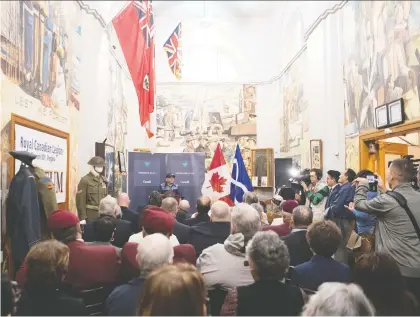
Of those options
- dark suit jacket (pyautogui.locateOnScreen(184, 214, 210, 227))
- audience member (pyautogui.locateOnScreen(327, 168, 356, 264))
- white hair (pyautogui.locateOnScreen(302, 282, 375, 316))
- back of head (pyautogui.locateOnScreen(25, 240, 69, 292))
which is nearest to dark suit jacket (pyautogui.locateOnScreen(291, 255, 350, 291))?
white hair (pyautogui.locateOnScreen(302, 282, 375, 316))

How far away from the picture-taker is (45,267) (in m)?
2.67

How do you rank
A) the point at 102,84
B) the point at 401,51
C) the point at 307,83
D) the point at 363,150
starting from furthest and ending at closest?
the point at 307,83, the point at 102,84, the point at 363,150, the point at 401,51

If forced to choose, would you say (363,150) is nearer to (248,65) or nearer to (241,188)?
(241,188)

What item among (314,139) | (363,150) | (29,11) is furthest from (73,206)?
(314,139)

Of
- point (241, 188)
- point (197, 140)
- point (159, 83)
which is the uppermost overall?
point (159, 83)

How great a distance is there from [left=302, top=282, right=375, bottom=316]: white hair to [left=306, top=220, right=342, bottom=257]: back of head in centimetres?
144

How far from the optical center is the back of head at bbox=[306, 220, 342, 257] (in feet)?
11.2

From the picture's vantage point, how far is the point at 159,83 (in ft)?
68.0

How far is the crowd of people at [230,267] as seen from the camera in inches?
78.7

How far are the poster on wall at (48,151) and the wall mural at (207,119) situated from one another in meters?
12.4

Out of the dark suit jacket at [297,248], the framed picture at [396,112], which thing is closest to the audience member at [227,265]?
the dark suit jacket at [297,248]

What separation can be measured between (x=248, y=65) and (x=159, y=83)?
4403 mm

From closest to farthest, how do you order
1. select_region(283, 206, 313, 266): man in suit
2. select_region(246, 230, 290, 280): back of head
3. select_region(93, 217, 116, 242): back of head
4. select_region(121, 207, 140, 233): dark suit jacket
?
select_region(246, 230, 290, 280): back of head → select_region(93, 217, 116, 242): back of head → select_region(283, 206, 313, 266): man in suit → select_region(121, 207, 140, 233): dark suit jacket

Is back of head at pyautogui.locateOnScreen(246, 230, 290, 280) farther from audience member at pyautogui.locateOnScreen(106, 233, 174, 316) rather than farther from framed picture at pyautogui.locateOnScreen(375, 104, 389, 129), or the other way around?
framed picture at pyautogui.locateOnScreen(375, 104, 389, 129)
